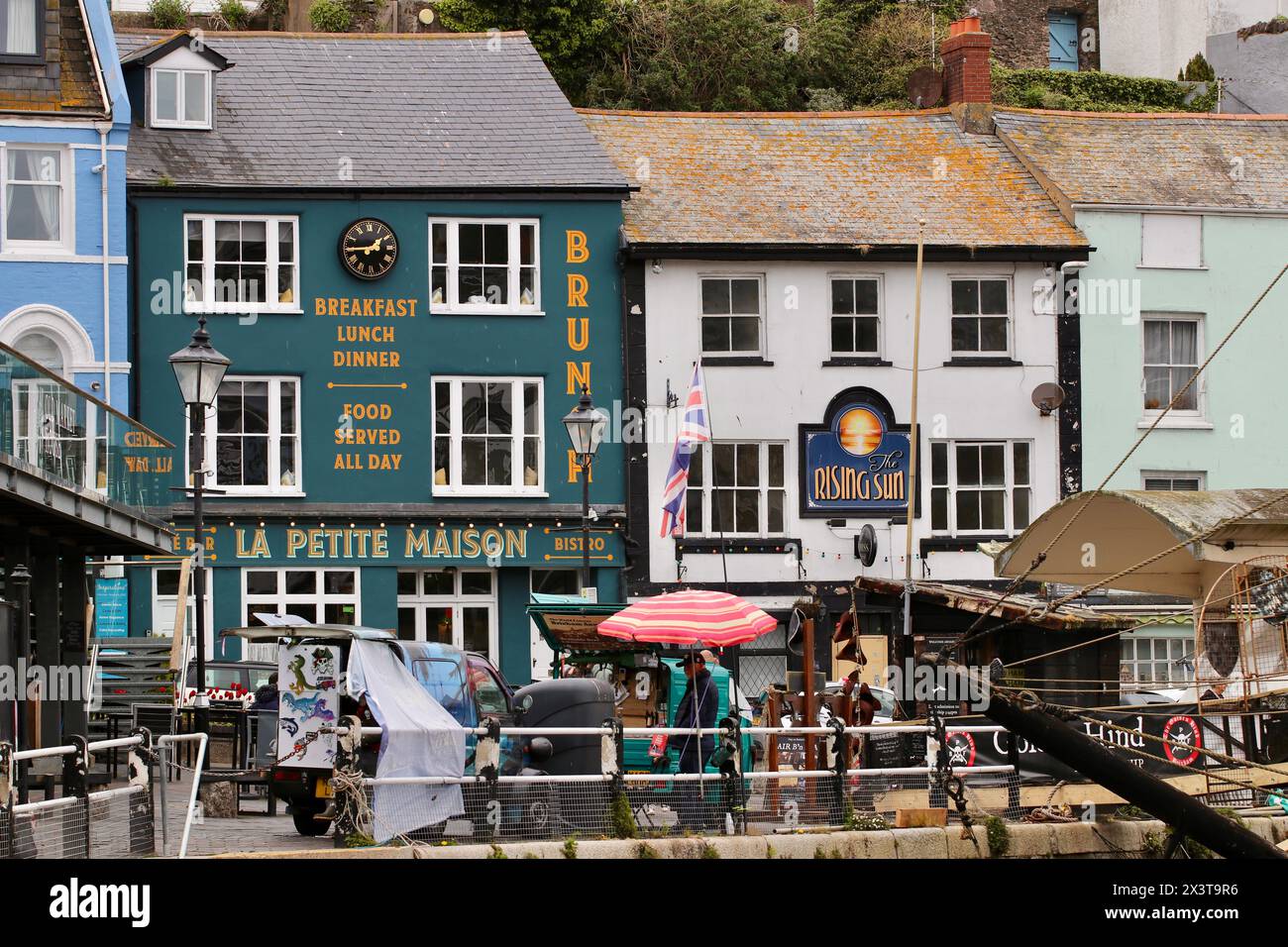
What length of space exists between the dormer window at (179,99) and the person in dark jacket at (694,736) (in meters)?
18.5

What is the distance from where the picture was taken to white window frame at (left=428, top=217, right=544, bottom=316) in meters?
35.4

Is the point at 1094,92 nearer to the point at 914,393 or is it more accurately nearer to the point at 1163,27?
the point at 1163,27

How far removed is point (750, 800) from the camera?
1839 centimetres

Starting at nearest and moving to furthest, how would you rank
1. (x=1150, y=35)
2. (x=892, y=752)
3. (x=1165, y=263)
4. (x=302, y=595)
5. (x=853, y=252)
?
1. (x=892, y=752)
2. (x=302, y=595)
3. (x=853, y=252)
4. (x=1165, y=263)
5. (x=1150, y=35)

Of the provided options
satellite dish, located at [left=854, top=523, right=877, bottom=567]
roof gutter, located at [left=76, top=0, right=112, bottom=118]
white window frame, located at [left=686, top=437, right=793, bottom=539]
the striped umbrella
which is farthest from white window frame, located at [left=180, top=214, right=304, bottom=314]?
the striped umbrella

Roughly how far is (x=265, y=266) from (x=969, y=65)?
1490 cm

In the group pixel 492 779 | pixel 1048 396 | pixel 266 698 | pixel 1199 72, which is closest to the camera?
pixel 492 779

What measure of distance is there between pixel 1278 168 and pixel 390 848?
1139 inches

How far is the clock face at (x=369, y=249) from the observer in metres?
35.0

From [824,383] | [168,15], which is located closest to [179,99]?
[824,383]

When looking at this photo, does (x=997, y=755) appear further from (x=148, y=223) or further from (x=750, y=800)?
(x=148, y=223)

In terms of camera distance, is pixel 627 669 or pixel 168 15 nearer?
pixel 627 669

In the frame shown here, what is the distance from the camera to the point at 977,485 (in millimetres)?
36562

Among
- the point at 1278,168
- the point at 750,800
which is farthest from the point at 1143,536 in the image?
the point at 1278,168
